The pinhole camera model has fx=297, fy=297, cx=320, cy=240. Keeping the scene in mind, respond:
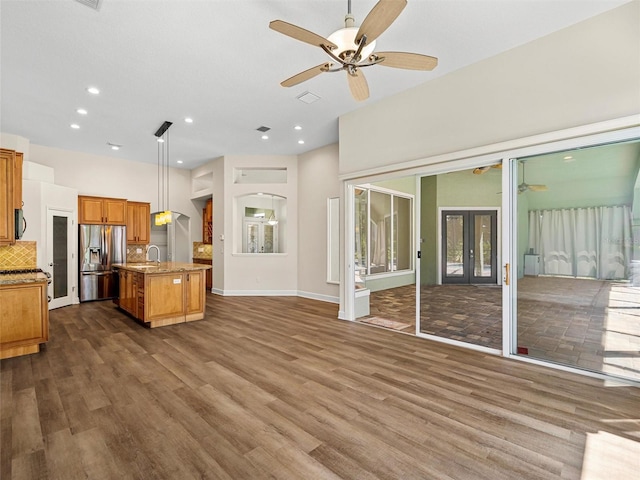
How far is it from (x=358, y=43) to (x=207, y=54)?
2022 mm

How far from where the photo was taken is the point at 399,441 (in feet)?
6.57

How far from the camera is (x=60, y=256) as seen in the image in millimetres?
6047

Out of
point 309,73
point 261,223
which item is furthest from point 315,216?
point 309,73

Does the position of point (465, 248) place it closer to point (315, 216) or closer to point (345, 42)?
point (315, 216)

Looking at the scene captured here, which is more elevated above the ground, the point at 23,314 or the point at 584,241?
the point at 584,241

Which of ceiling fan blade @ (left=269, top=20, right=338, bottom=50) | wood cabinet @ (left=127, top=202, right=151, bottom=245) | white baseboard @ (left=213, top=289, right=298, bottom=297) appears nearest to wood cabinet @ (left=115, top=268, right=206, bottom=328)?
white baseboard @ (left=213, top=289, right=298, bottom=297)

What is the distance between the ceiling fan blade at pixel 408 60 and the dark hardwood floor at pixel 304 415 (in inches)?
112

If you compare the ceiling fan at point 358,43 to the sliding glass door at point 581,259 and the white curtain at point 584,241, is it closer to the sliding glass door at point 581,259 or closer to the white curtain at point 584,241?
the sliding glass door at point 581,259

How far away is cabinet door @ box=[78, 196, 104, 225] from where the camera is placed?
21.8 ft

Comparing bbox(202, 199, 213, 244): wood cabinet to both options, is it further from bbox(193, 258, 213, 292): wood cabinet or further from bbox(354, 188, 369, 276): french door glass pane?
bbox(354, 188, 369, 276): french door glass pane

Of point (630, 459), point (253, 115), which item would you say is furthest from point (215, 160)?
point (630, 459)

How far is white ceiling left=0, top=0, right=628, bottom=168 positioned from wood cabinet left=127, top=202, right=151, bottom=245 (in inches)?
92.9

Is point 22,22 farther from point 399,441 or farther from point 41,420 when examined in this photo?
point 399,441

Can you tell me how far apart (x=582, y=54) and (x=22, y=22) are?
17.9 feet
